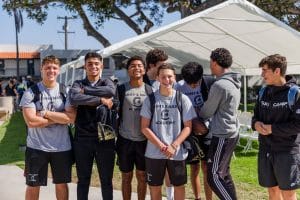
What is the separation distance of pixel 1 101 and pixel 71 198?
17.3 m

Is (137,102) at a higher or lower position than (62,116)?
higher

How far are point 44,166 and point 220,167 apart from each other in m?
1.85

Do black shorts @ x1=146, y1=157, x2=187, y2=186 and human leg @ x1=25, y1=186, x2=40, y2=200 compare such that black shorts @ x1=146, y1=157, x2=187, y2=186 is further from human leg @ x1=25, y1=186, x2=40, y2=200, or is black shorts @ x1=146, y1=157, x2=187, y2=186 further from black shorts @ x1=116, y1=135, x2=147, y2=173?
human leg @ x1=25, y1=186, x2=40, y2=200

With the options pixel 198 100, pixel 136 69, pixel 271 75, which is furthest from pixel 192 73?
pixel 271 75

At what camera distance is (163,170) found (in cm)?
483

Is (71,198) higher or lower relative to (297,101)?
lower

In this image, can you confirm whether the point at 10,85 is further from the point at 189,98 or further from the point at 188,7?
the point at 189,98

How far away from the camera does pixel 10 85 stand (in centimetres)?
2667

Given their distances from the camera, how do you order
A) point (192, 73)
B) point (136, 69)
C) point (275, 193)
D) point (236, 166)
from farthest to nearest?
point (236, 166) < point (192, 73) < point (136, 69) < point (275, 193)

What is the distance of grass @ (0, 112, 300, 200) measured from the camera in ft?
21.8

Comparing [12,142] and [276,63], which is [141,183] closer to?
[276,63]

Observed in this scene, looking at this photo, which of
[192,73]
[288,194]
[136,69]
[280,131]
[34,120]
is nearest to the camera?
[280,131]

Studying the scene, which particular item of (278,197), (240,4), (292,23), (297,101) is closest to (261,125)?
(297,101)

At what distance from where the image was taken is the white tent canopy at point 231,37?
27.9 ft
